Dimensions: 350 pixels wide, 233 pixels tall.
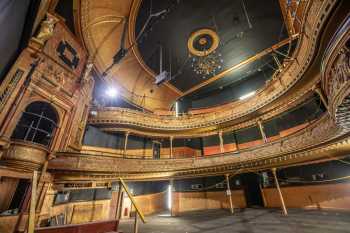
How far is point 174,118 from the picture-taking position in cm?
1430

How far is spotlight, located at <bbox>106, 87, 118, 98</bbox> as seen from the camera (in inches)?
533

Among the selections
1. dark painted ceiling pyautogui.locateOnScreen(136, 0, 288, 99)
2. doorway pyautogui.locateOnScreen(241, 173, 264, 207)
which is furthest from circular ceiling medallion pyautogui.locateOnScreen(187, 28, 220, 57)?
doorway pyautogui.locateOnScreen(241, 173, 264, 207)

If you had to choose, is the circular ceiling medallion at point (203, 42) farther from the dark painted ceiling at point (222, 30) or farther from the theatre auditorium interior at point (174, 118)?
the dark painted ceiling at point (222, 30)

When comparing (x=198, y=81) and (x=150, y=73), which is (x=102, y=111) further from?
(x=198, y=81)

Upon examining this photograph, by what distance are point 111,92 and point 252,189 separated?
1428 centimetres

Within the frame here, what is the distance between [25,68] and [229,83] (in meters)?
15.1

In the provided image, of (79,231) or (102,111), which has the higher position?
(102,111)

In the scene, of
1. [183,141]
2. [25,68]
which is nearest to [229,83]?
[183,141]

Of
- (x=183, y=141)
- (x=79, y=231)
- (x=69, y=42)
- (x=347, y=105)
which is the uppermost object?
(x=69, y=42)

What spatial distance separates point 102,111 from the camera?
12.1 m

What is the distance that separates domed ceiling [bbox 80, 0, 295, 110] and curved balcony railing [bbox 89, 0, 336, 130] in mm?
1560

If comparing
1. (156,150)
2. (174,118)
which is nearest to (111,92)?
(174,118)

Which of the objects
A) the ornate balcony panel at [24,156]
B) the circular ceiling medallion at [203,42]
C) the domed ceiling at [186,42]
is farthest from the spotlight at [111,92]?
the ornate balcony panel at [24,156]

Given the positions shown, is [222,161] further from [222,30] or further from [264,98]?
[222,30]
